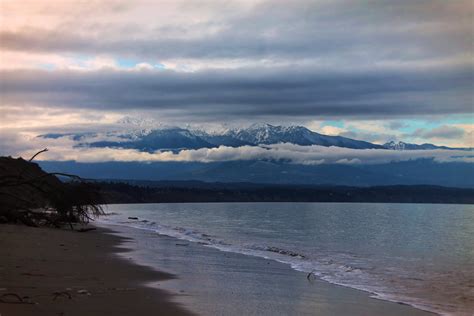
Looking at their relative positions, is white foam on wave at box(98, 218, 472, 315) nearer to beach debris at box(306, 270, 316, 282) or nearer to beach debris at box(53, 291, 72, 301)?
beach debris at box(306, 270, 316, 282)

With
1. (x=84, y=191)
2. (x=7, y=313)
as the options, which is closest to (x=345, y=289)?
(x=7, y=313)

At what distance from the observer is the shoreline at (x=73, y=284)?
1294 cm

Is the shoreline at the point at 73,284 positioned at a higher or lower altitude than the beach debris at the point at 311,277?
higher

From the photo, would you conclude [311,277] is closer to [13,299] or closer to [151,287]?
[151,287]

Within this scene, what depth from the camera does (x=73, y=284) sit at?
1630 centimetres

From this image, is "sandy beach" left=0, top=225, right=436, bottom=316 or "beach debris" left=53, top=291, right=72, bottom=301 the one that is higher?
"beach debris" left=53, top=291, right=72, bottom=301

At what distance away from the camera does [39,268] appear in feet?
61.8

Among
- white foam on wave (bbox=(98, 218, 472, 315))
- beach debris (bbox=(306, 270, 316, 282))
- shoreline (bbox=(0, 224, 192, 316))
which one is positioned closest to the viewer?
shoreline (bbox=(0, 224, 192, 316))

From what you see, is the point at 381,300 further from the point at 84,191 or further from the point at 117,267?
the point at 84,191

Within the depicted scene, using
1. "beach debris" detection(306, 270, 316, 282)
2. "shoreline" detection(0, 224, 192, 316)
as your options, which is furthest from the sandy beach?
"beach debris" detection(306, 270, 316, 282)

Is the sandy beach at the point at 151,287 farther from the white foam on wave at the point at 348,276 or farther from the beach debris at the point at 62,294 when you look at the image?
the white foam on wave at the point at 348,276

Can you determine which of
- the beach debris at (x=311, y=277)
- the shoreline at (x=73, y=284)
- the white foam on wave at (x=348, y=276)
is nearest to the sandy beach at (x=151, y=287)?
the shoreline at (x=73, y=284)

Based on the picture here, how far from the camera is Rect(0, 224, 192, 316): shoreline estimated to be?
1294 centimetres

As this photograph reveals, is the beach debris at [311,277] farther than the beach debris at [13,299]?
Yes
